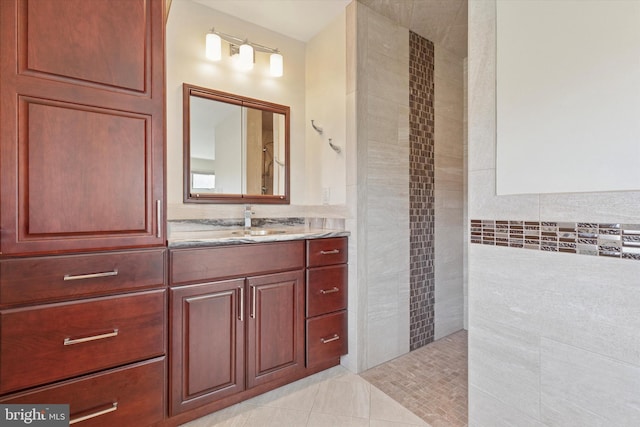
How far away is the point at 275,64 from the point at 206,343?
195cm

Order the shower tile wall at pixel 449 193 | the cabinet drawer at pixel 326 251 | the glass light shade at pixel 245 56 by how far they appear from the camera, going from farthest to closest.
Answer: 1. the shower tile wall at pixel 449 193
2. the glass light shade at pixel 245 56
3. the cabinet drawer at pixel 326 251

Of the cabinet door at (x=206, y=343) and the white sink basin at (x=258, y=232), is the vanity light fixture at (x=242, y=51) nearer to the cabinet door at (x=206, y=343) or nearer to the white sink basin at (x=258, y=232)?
the white sink basin at (x=258, y=232)

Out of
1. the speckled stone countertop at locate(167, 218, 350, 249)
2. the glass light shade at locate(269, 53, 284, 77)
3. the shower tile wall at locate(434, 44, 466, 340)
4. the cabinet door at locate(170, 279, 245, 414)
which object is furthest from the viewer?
the shower tile wall at locate(434, 44, 466, 340)

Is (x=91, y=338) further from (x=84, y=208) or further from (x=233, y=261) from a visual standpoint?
(x=233, y=261)

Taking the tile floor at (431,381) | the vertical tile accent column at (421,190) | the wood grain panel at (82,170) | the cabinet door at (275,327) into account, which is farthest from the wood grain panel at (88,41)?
the tile floor at (431,381)

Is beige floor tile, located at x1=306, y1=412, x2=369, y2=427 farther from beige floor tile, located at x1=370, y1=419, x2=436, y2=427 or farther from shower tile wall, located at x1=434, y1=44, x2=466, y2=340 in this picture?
shower tile wall, located at x1=434, y1=44, x2=466, y2=340

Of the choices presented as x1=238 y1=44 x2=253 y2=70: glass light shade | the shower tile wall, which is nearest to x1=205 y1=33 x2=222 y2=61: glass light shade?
x1=238 y1=44 x2=253 y2=70: glass light shade

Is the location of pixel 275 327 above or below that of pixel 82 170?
below

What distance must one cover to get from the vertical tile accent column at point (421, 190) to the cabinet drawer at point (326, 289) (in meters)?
0.63

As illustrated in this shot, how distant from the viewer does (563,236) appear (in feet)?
3.71

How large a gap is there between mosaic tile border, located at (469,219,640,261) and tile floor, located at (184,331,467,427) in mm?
1002

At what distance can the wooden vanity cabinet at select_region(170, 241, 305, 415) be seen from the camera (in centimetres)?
151

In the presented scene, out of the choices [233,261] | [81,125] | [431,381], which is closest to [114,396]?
[233,261]

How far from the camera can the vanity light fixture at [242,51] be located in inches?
A: 80.7
